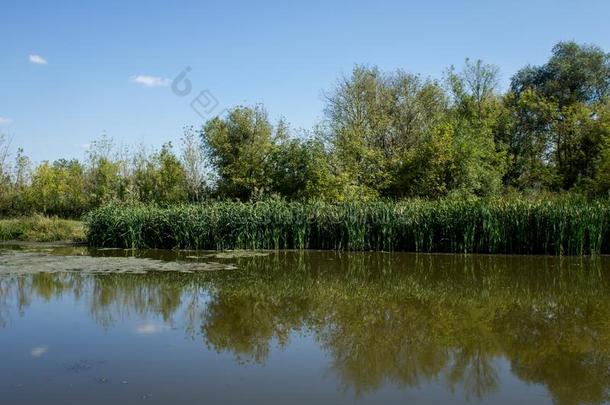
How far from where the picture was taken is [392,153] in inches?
1146

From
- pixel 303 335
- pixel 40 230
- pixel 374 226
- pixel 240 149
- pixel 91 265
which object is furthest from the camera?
pixel 240 149

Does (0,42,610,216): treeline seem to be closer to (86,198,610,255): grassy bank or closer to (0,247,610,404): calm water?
(86,198,610,255): grassy bank

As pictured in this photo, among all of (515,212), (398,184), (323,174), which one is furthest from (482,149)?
(515,212)

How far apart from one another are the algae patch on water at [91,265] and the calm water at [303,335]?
0.13 m

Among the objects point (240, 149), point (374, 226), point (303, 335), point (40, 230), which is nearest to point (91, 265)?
point (374, 226)

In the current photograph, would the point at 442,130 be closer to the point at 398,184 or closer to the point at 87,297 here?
the point at 398,184

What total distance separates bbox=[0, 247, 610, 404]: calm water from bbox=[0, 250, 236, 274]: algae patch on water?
0.13 meters

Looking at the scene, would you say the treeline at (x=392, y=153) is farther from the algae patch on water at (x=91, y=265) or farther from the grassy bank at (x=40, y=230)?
the algae patch on water at (x=91, y=265)

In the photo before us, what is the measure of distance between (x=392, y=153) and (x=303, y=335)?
22702 millimetres

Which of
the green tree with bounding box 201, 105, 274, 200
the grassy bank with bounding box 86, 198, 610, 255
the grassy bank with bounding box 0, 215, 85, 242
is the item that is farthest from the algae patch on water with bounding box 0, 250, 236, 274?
the green tree with bounding box 201, 105, 274, 200

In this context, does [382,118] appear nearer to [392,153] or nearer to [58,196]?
[392,153]

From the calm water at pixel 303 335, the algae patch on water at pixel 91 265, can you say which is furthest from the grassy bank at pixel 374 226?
the algae patch on water at pixel 91 265

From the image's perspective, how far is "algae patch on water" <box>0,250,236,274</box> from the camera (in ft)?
43.8

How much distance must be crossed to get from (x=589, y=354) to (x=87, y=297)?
8043 mm
